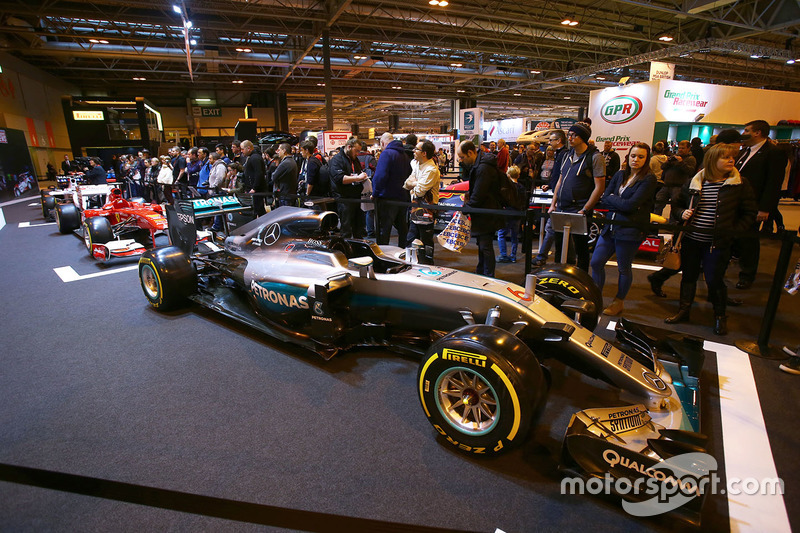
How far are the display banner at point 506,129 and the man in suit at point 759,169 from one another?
1491 cm

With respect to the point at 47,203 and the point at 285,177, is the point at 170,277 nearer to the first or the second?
the point at 285,177

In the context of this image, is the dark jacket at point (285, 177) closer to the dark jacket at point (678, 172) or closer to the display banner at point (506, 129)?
the dark jacket at point (678, 172)

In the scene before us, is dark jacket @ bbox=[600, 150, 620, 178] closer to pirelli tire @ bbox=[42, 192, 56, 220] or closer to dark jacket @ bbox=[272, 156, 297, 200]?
dark jacket @ bbox=[272, 156, 297, 200]

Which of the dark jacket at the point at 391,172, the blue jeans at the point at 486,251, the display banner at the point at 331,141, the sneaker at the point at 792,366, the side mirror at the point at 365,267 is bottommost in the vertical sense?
the sneaker at the point at 792,366

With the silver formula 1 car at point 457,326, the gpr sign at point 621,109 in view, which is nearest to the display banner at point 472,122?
the gpr sign at point 621,109

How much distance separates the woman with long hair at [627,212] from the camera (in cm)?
392

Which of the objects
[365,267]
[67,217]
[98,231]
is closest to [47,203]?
[67,217]

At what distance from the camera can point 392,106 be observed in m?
33.0

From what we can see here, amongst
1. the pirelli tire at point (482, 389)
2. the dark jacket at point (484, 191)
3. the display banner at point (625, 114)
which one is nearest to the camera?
the pirelli tire at point (482, 389)

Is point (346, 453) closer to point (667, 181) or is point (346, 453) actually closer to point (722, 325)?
point (722, 325)

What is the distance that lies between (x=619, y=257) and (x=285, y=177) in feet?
18.0

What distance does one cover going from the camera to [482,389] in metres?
2.38

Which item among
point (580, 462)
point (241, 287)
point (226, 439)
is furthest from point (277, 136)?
point (580, 462)

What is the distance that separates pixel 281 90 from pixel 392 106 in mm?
10073
